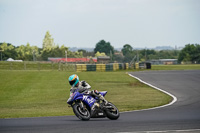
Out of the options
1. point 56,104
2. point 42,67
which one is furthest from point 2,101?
point 42,67

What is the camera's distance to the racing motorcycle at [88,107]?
40.1ft

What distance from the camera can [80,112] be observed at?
1224cm

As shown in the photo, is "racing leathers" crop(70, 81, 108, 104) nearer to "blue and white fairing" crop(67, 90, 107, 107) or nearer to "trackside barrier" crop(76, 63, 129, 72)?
"blue and white fairing" crop(67, 90, 107, 107)

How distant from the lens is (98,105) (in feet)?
40.7

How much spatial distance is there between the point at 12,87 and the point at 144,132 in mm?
22223

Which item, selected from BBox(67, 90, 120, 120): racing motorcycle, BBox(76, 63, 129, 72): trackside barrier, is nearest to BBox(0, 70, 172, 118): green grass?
BBox(67, 90, 120, 120): racing motorcycle

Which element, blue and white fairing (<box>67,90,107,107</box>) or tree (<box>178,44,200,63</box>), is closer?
blue and white fairing (<box>67,90,107,107</box>)

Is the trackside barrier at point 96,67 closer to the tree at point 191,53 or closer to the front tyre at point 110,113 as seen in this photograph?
the front tyre at point 110,113

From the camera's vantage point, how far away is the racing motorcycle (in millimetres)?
12211

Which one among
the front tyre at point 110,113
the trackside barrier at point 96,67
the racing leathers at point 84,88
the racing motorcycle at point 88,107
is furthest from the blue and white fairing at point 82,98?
the trackside barrier at point 96,67

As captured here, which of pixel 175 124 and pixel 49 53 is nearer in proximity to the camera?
pixel 175 124

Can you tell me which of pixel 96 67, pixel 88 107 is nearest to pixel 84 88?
pixel 88 107

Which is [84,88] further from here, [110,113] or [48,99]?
[48,99]

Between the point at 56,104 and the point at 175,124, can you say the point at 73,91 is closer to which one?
the point at 175,124
